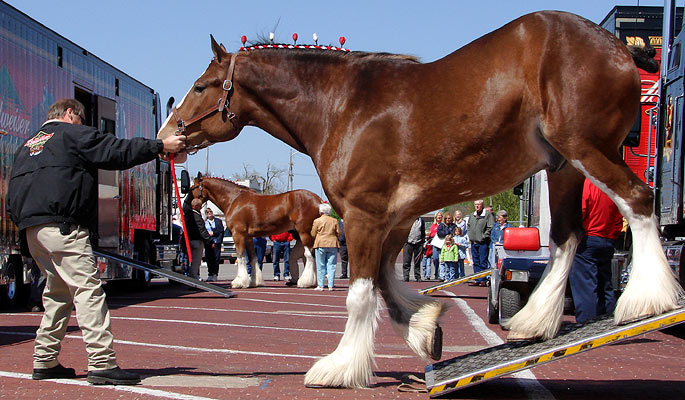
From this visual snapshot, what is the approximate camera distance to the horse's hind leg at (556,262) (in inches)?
205

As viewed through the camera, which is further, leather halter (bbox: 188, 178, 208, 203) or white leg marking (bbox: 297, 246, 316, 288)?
leather halter (bbox: 188, 178, 208, 203)

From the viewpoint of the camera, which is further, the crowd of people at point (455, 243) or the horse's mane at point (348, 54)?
the crowd of people at point (455, 243)

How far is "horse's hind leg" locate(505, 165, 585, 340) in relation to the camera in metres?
5.20

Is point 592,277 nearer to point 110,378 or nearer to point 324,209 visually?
point 110,378

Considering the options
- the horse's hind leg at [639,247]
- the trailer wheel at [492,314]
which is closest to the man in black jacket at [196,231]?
the trailer wheel at [492,314]

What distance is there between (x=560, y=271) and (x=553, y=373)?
4.74ft

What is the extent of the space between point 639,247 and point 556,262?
69 centimetres

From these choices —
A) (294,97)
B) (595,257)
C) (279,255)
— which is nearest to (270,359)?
(294,97)

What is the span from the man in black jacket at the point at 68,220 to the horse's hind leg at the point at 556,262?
8.86 feet

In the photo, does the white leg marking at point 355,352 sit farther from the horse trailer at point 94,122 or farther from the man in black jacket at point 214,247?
the man in black jacket at point 214,247

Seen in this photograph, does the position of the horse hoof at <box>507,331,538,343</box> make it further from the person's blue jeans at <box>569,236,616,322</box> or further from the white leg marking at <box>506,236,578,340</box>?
the person's blue jeans at <box>569,236,616,322</box>

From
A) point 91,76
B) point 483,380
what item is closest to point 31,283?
point 91,76

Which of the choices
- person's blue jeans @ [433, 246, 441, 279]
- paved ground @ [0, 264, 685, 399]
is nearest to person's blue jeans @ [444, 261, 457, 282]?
person's blue jeans @ [433, 246, 441, 279]

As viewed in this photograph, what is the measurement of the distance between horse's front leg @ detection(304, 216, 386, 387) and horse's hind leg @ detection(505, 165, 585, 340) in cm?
94
